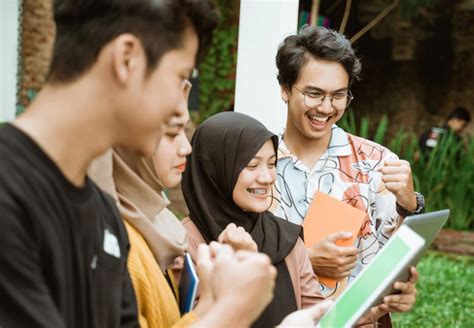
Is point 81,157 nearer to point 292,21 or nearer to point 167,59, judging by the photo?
point 167,59

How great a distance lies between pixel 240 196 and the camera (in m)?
2.64

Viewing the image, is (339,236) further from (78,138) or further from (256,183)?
(78,138)

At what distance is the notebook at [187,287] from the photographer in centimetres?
206

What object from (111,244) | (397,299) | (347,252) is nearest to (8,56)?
(347,252)

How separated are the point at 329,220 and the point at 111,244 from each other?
1462 mm

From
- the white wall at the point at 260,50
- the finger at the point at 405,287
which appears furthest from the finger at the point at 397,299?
the white wall at the point at 260,50

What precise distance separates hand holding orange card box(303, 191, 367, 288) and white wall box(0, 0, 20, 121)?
207 inches

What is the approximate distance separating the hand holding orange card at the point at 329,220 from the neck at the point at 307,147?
0.21 meters

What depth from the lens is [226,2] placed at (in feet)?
32.1

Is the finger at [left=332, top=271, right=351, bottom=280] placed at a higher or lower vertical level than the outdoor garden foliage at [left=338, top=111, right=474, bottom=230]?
higher

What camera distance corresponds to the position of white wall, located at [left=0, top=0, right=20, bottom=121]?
25.3 ft

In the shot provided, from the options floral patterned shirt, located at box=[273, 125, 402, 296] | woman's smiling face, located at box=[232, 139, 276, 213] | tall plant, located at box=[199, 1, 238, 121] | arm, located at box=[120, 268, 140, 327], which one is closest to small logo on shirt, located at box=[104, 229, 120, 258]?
arm, located at box=[120, 268, 140, 327]

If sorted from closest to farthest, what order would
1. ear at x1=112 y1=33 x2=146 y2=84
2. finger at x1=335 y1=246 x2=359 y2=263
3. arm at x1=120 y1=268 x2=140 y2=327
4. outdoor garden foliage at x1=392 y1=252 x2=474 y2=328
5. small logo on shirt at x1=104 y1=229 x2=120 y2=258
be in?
ear at x1=112 y1=33 x2=146 y2=84 < small logo on shirt at x1=104 y1=229 x2=120 y2=258 < arm at x1=120 y1=268 x2=140 y2=327 < finger at x1=335 y1=246 x2=359 y2=263 < outdoor garden foliage at x1=392 y1=252 x2=474 y2=328

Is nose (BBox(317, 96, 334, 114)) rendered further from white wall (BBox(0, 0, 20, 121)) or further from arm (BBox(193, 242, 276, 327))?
white wall (BBox(0, 0, 20, 121))
